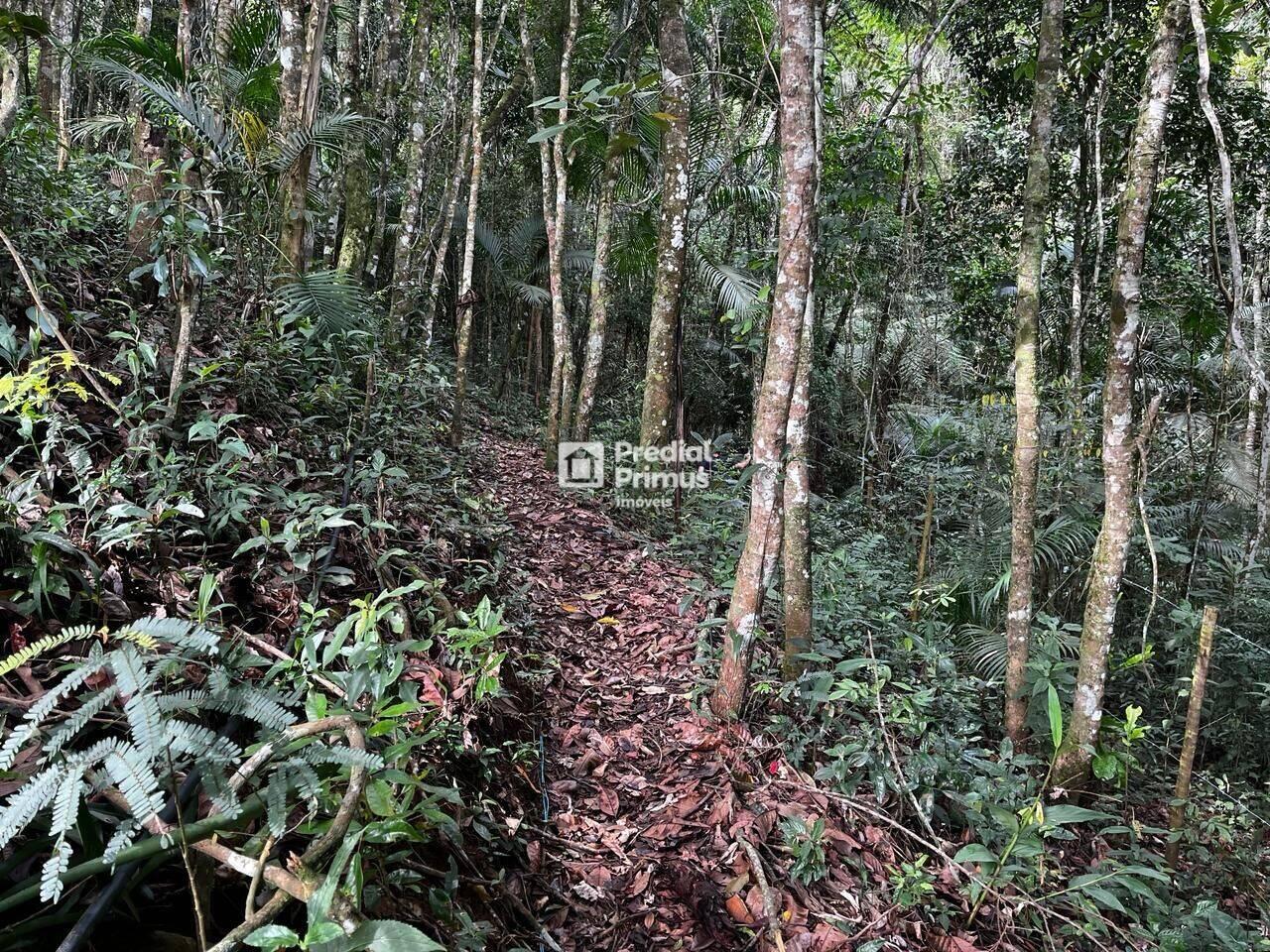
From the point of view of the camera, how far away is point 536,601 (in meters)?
4.54

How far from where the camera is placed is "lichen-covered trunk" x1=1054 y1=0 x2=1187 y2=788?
126 inches

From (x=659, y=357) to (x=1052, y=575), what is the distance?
3.69 metres

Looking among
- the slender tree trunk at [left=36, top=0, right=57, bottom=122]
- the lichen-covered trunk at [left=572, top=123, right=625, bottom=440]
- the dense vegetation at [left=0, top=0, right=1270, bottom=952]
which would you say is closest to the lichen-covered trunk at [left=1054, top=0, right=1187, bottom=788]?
the dense vegetation at [left=0, top=0, right=1270, bottom=952]

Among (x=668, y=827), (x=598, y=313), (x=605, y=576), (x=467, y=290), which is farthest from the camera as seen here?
(x=598, y=313)

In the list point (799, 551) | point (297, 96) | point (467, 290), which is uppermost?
point (297, 96)

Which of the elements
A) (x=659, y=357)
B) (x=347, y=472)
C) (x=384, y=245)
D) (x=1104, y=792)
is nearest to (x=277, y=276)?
(x=347, y=472)

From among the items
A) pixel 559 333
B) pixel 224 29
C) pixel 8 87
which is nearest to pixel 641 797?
pixel 8 87

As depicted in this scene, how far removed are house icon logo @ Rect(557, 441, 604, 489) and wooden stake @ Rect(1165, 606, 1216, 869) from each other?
519cm

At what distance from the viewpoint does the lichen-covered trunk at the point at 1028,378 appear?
3.79 meters

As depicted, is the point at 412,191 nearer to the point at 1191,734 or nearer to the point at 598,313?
the point at 598,313

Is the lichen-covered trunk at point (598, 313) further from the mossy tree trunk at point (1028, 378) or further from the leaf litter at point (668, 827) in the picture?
the mossy tree trunk at point (1028, 378)

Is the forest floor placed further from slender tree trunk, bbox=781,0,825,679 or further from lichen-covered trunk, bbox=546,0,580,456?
lichen-covered trunk, bbox=546,0,580,456

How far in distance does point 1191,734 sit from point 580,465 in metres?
5.48

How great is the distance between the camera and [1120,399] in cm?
341
